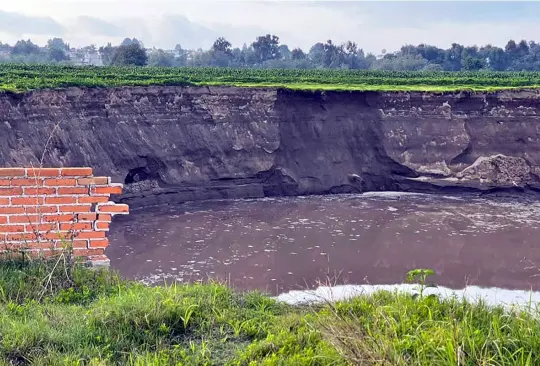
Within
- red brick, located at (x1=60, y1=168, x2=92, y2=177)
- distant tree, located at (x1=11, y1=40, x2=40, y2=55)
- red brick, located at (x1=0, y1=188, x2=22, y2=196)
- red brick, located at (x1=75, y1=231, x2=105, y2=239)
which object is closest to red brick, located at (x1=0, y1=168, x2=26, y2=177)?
red brick, located at (x1=0, y1=188, x2=22, y2=196)

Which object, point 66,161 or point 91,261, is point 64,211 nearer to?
point 91,261

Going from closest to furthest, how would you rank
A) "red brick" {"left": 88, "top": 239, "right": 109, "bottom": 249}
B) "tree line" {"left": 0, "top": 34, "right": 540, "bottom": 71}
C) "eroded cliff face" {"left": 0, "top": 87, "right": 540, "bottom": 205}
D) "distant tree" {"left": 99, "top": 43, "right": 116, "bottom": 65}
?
"red brick" {"left": 88, "top": 239, "right": 109, "bottom": 249} → "eroded cliff face" {"left": 0, "top": 87, "right": 540, "bottom": 205} → "tree line" {"left": 0, "top": 34, "right": 540, "bottom": 71} → "distant tree" {"left": 99, "top": 43, "right": 116, "bottom": 65}

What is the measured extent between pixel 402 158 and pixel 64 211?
1289 centimetres

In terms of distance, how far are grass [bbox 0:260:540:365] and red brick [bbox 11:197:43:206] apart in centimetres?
56

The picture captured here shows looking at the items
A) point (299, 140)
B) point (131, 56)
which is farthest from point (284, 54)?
point (299, 140)

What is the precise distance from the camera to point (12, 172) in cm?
540

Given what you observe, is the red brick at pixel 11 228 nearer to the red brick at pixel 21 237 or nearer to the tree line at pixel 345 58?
the red brick at pixel 21 237

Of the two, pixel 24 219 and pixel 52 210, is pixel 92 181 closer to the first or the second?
pixel 52 210

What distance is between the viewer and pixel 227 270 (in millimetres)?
9672

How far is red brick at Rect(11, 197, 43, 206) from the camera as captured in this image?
5.43 metres

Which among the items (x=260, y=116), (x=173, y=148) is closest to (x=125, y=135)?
(x=173, y=148)

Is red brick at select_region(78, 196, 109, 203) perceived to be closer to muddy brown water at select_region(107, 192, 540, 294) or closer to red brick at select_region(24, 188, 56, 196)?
red brick at select_region(24, 188, 56, 196)

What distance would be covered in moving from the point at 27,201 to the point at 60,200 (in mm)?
300

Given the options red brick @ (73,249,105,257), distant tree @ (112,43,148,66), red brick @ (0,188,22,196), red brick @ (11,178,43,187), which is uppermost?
distant tree @ (112,43,148,66)
